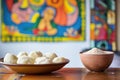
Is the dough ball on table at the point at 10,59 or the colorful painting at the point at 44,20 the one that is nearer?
the dough ball on table at the point at 10,59

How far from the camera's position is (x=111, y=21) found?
3992 millimetres

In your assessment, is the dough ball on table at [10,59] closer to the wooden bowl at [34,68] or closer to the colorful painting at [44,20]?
the wooden bowl at [34,68]

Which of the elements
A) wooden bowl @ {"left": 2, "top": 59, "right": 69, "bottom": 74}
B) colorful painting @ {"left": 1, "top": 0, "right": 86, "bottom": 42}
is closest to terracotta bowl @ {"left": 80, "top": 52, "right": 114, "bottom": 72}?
wooden bowl @ {"left": 2, "top": 59, "right": 69, "bottom": 74}

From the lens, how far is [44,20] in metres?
4.02

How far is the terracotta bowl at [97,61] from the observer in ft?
4.40

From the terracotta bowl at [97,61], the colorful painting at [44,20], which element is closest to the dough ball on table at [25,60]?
the terracotta bowl at [97,61]

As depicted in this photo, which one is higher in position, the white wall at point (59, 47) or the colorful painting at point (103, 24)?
the colorful painting at point (103, 24)

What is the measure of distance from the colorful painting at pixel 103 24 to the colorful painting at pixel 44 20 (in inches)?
6.5

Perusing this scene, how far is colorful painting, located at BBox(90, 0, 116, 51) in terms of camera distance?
3992 mm

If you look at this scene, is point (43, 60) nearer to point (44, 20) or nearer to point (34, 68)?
point (34, 68)

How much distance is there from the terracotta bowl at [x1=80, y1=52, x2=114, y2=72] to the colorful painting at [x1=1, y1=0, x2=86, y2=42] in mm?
2638

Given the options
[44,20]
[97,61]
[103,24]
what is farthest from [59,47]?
[97,61]

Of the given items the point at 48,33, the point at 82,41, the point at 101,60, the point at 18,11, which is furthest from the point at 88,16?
the point at 101,60

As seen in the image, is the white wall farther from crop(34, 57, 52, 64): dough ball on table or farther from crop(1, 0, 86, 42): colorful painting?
crop(34, 57, 52, 64): dough ball on table
